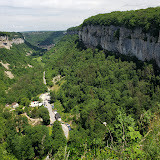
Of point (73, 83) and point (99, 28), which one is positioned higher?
point (99, 28)

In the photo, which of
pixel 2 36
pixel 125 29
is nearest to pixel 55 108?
pixel 125 29

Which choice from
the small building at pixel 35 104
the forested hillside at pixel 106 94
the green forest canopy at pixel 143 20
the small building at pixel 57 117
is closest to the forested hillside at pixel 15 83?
the small building at pixel 35 104

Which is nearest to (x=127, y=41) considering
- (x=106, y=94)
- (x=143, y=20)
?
(x=143, y=20)

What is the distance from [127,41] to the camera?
3875 cm

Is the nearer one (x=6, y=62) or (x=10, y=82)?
(x=10, y=82)

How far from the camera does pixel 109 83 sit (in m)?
37.2

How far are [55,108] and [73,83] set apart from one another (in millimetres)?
10920

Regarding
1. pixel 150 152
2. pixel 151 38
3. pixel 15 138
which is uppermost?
pixel 151 38

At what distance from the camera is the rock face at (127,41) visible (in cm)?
3061

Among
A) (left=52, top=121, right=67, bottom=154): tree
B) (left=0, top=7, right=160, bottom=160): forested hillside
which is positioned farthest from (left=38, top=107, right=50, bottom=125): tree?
(left=52, top=121, right=67, bottom=154): tree

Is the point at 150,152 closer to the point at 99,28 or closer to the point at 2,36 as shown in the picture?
the point at 99,28

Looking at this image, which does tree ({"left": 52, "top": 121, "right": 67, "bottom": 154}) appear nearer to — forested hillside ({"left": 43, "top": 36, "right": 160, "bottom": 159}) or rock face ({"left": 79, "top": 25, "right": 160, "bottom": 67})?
forested hillside ({"left": 43, "top": 36, "right": 160, "bottom": 159})

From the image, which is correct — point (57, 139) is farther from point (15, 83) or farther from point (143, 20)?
point (15, 83)

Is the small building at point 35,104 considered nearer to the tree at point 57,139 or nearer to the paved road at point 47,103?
the paved road at point 47,103
